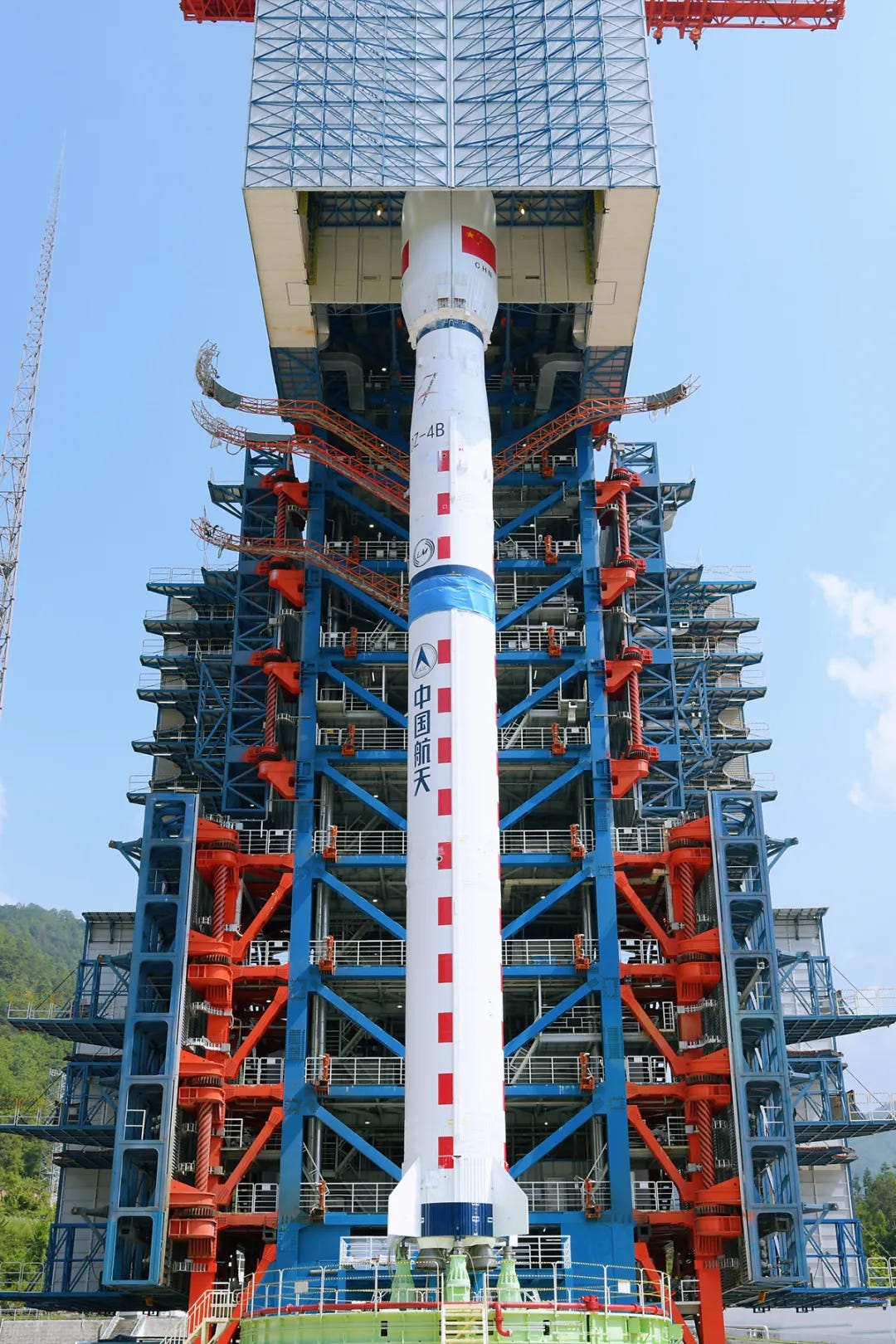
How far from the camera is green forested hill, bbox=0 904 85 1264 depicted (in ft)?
301

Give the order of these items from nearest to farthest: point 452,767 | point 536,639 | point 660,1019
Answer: point 452,767 → point 660,1019 → point 536,639

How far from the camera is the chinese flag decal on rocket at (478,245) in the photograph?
45.5m

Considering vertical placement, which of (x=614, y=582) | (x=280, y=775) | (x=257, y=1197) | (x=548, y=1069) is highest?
(x=614, y=582)

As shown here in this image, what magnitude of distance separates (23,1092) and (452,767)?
3770 inches

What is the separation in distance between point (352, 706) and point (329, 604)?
153 inches

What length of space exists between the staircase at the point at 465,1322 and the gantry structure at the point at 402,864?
39.0 feet

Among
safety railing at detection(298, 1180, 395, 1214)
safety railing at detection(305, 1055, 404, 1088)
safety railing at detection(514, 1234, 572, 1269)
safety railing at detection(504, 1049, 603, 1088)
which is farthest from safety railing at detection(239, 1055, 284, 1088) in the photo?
safety railing at detection(514, 1234, 572, 1269)

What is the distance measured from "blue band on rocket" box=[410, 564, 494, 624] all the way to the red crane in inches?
1140

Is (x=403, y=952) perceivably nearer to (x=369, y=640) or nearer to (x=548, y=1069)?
(x=548, y=1069)

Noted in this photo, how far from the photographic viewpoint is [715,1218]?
44.2 m

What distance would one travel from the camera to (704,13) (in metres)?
59.2

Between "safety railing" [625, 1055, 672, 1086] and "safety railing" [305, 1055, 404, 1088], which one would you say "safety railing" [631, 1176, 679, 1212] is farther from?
"safety railing" [305, 1055, 404, 1088]

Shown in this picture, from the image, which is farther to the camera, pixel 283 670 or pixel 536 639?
pixel 536 639

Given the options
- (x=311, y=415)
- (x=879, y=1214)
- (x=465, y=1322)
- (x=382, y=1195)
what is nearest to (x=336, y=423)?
(x=311, y=415)
